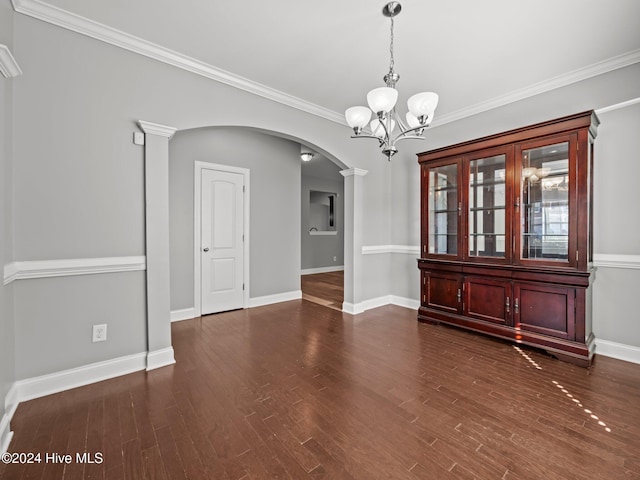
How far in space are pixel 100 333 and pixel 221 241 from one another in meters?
2.19

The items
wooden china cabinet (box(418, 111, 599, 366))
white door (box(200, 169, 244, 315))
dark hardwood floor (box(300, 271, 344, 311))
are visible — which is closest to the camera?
wooden china cabinet (box(418, 111, 599, 366))

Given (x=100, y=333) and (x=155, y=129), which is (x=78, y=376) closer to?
(x=100, y=333)

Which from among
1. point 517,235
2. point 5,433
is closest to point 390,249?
point 517,235

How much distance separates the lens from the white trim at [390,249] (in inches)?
179

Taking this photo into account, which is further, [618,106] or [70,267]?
[618,106]

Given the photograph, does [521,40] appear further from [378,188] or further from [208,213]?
[208,213]

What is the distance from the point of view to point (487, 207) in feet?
11.1

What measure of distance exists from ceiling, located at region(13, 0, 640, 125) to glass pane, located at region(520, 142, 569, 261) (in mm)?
895

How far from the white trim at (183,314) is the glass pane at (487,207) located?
381cm

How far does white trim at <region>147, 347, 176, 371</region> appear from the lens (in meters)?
2.59

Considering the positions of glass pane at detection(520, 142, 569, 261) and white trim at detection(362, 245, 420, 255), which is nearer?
glass pane at detection(520, 142, 569, 261)

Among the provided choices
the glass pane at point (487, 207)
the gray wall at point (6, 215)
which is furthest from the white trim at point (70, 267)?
the glass pane at point (487, 207)

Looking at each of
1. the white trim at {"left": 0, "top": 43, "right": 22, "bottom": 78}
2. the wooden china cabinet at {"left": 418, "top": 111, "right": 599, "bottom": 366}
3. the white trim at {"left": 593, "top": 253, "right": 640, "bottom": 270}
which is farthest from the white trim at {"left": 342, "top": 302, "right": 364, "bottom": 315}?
the white trim at {"left": 0, "top": 43, "right": 22, "bottom": 78}

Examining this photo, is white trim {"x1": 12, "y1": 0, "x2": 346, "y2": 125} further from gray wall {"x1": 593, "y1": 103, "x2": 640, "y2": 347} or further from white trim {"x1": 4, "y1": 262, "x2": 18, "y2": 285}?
gray wall {"x1": 593, "y1": 103, "x2": 640, "y2": 347}
